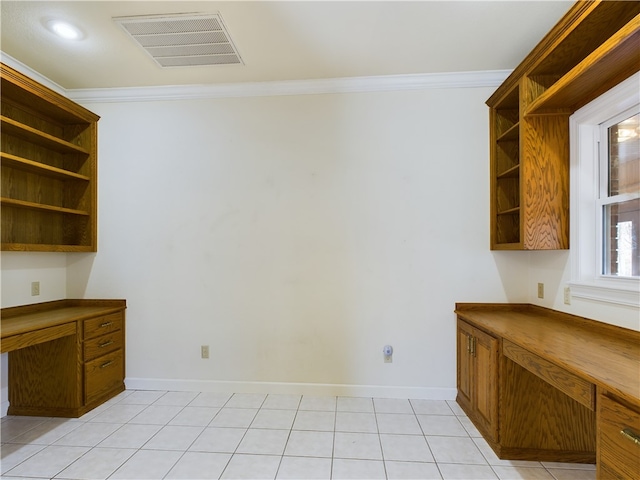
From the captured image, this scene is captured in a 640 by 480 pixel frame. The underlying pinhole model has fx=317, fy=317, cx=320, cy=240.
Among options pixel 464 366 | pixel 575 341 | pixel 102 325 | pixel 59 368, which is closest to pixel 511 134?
pixel 575 341

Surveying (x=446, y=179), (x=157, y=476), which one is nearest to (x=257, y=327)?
(x=157, y=476)

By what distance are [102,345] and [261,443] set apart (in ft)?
5.28

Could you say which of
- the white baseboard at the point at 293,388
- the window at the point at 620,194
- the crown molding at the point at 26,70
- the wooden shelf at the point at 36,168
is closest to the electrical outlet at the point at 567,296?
the window at the point at 620,194

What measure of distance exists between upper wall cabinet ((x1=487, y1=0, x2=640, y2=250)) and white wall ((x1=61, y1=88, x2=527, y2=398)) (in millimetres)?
173

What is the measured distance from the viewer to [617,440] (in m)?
1.11

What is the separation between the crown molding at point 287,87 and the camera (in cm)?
271

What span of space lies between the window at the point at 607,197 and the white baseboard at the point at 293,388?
4.61ft

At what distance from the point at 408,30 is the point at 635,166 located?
1.62 metres

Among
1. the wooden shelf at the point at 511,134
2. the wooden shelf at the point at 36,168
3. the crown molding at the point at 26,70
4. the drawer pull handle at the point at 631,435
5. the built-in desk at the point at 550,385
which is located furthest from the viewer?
the crown molding at the point at 26,70

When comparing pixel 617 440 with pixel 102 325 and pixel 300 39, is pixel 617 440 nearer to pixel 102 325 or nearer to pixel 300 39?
pixel 300 39

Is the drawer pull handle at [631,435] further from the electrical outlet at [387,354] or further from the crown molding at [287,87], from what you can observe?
the crown molding at [287,87]

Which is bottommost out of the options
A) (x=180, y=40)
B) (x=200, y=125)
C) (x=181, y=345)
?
(x=181, y=345)

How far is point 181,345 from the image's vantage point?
9.61ft

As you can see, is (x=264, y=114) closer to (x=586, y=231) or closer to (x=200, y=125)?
(x=200, y=125)
